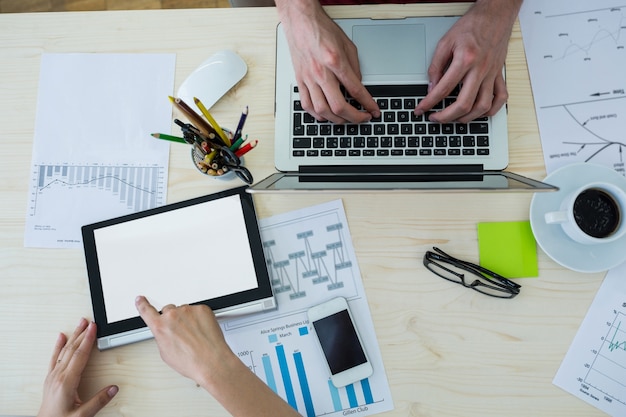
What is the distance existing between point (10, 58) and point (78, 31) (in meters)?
0.13

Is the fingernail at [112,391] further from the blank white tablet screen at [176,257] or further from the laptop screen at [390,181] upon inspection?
the laptop screen at [390,181]

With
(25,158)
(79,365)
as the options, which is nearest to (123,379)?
(79,365)

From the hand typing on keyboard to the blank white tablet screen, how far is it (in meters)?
0.23

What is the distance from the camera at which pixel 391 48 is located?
0.76 meters

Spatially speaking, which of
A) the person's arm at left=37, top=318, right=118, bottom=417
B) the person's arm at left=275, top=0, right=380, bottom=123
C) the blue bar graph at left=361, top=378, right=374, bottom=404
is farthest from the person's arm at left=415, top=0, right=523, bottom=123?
the person's arm at left=37, top=318, right=118, bottom=417

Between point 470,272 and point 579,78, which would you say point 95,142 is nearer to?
point 470,272

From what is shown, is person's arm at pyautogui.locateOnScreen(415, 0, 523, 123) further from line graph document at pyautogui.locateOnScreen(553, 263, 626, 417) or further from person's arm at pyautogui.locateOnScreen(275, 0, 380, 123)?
line graph document at pyautogui.locateOnScreen(553, 263, 626, 417)

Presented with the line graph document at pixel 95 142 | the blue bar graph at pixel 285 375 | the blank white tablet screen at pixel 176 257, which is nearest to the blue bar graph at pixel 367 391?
the blue bar graph at pixel 285 375

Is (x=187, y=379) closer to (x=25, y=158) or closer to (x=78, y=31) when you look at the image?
(x=25, y=158)

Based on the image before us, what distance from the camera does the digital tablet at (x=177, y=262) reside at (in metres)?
0.75

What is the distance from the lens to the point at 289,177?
74cm

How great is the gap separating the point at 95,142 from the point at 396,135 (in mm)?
525

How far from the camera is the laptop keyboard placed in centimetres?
73

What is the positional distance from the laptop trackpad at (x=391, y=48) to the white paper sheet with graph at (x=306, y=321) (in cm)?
24
